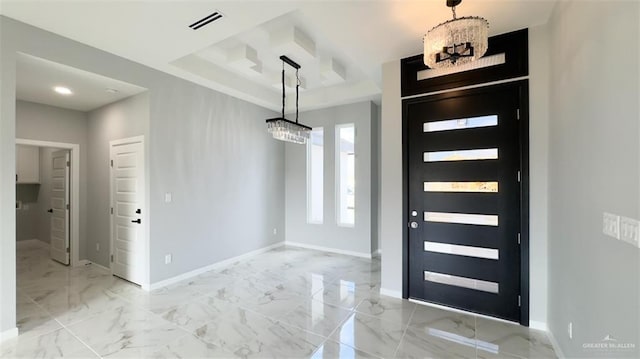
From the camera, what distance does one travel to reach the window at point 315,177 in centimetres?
604

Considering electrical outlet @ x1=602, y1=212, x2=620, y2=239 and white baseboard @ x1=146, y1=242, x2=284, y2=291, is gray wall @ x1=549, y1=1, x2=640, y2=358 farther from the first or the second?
white baseboard @ x1=146, y1=242, x2=284, y2=291

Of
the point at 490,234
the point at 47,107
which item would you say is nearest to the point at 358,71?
the point at 490,234

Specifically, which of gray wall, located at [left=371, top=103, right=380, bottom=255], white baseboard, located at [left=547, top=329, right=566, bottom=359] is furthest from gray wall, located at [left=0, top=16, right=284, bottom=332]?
white baseboard, located at [left=547, top=329, right=566, bottom=359]

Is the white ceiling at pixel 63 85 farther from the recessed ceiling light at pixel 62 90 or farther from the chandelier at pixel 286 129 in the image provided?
the chandelier at pixel 286 129

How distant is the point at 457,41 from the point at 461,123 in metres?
1.36

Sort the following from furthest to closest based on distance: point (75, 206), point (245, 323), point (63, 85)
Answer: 1. point (75, 206)
2. point (63, 85)
3. point (245, 323)

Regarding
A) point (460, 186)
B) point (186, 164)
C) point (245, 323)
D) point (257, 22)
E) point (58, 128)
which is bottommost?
point (245, 323)

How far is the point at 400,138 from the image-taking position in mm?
3391

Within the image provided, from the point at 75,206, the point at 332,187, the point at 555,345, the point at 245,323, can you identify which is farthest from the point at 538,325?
the point at 75,206

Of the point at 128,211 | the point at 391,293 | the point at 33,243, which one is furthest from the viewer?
the point at 33,243

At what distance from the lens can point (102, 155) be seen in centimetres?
455

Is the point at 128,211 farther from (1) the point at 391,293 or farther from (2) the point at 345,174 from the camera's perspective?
(1) the point at 391,293

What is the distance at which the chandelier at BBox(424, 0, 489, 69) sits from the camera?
186cm

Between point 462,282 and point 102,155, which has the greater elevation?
point 102,155
